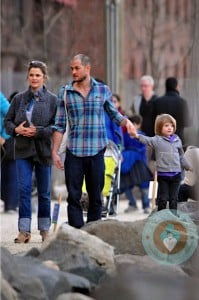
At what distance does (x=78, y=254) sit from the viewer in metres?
8.02

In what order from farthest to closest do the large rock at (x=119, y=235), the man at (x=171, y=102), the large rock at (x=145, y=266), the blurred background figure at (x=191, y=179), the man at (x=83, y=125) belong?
the man at (x=171, y=102) → the man at (x=83, y=125) → the large rock at (x=119, y=235) → the blurred background figure at (x=191, y=179) → the large rock at (x=145, y=266)

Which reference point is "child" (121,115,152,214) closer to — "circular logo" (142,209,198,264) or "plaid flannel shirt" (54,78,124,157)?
"plaid flannel shirt" (54,78,124,157)

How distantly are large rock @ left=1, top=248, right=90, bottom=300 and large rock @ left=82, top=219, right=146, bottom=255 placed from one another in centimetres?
161

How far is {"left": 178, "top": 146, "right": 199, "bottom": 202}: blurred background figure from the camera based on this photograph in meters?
8.15

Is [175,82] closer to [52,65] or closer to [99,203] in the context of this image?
[99,203]

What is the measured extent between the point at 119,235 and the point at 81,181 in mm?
1542

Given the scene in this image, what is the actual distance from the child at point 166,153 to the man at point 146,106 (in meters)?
4.62

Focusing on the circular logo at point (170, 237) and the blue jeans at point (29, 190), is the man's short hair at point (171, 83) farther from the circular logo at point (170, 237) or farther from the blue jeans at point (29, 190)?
the circular logo at point (170, 237)

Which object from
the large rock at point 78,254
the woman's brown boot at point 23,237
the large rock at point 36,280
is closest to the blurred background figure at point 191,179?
the large rock at point 78,254

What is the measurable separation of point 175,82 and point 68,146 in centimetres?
500

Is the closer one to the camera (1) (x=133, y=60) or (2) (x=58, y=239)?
(2) (x=58, y=239)

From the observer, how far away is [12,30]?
39062 mm

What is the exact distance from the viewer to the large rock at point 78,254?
26.0 feet

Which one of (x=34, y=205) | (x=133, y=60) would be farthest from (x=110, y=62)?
(x=133, y=60)
